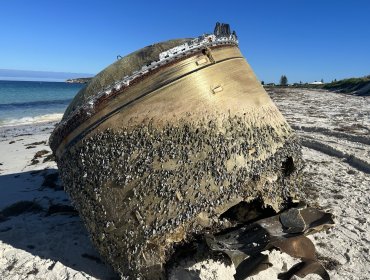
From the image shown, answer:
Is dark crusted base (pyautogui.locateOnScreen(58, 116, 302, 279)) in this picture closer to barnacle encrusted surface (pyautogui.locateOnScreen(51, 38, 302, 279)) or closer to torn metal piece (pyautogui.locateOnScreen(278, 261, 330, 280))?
barnacle encrusted surface (pyautogui.locateOnScreen(51, 38, 302, 279))

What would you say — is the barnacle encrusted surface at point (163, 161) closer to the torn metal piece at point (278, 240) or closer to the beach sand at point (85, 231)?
the torn metal piece at point (278, 240)

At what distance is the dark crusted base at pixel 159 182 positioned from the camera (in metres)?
2.98

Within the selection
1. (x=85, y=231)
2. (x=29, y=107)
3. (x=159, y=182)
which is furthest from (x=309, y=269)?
(x=29, y=107)

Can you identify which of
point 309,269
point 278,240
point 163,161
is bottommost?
point 309,269

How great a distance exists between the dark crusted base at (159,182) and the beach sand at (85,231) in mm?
396

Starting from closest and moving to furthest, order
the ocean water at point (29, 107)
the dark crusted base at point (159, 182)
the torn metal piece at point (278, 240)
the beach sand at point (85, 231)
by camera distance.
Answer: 1. the torn metal piece at point (278, 240)
2. the dark crusted base at point (159, 182)
3. the beach sand at point (85, 231)
4. the ocean water at point (29, 107)

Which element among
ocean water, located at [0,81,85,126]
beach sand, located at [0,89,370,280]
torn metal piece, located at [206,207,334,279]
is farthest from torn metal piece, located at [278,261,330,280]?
ocean water, located at [0,81,85,126]

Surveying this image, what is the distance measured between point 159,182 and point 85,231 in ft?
6.36

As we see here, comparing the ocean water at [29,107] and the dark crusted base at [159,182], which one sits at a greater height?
the dark crusted base at [159,182]

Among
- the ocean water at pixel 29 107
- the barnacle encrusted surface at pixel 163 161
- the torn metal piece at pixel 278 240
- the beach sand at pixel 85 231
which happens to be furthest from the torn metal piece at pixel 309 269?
the ocean water at pixel 29 107

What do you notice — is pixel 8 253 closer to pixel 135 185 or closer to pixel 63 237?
pixel 63 237

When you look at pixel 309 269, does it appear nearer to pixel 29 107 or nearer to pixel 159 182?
pixel 159 182

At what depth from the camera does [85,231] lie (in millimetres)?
4477

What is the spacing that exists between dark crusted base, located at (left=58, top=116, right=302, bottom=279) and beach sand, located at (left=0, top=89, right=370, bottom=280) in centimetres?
40
